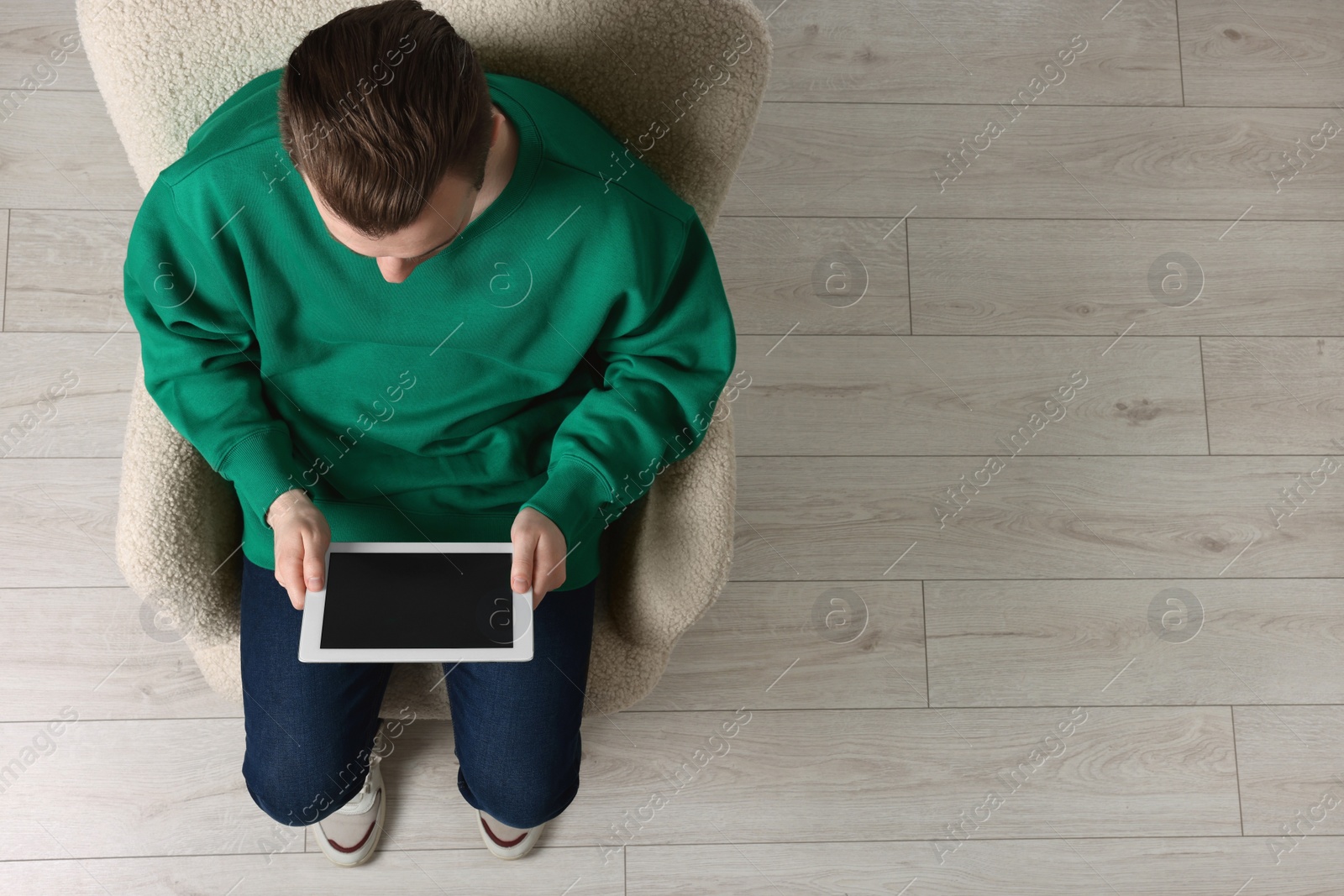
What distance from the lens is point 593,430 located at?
2.97 ft

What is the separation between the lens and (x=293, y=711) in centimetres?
97

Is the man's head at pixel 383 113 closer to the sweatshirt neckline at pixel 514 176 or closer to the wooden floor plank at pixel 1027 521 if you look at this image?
the sweatshirt neckline at pixel 514 176

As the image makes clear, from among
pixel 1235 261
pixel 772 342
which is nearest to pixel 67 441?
pixel 772 342

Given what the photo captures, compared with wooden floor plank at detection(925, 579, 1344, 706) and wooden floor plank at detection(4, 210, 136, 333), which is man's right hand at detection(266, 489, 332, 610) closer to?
wooden floor plank at detection(4, 210, 136, 333)

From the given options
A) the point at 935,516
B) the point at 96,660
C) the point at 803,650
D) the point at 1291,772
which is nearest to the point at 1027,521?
the point at 935,516

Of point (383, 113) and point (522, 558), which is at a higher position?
point (383, 113)

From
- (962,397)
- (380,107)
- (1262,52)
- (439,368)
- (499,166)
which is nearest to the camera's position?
(380,107)

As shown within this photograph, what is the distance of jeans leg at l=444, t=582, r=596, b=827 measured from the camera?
977mm

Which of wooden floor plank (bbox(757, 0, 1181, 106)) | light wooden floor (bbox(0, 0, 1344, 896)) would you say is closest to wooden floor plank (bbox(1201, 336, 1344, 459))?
light wooden floor (bbox(0, 0, 1344, 896))

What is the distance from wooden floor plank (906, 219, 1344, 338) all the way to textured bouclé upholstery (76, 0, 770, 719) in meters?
0.56

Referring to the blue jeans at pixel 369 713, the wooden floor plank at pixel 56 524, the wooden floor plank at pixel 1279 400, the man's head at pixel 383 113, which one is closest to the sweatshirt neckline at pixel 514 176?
the man's head at pixel 383 113

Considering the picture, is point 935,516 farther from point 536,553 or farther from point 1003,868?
point 536,553

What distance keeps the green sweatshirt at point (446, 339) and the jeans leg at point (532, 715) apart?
0.17ft

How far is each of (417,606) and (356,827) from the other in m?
0.48
